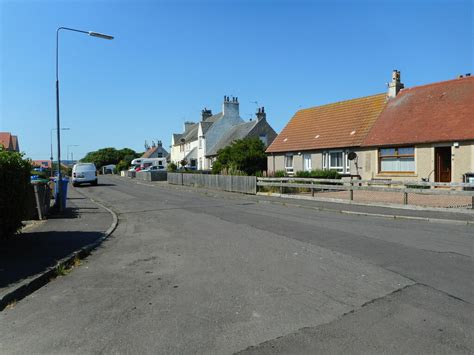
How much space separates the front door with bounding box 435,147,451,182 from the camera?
22062mm

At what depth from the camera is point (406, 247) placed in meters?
8.61

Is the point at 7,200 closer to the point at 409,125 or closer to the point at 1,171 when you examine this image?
the point at 1,171

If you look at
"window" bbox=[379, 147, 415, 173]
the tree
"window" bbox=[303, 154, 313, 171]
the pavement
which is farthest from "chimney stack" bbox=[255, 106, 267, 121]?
the pavement

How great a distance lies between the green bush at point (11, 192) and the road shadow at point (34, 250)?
419 millimetres

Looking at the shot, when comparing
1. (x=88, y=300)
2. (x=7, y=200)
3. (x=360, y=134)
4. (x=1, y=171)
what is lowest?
(x=88, y=300)

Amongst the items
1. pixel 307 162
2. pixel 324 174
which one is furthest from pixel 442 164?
pixel 307 162

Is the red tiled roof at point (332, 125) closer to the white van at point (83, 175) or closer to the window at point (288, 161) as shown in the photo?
the window at point (288, 161)

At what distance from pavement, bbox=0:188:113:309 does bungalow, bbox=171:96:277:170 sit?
37789mm

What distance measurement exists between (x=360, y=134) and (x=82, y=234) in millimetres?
21017

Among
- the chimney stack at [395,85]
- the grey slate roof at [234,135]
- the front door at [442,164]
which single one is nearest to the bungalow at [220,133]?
the grey slate roof at [234,135]

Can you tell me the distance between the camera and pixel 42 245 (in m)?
9.12

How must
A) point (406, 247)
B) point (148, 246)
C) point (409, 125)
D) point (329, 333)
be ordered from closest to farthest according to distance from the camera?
1. point (329, 333)
2. point (406, 247)
3. point (148, 246)
4. point (409, 125)

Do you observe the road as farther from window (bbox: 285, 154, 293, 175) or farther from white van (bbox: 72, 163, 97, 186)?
white van (bbox: 72, 163, 97, 186)

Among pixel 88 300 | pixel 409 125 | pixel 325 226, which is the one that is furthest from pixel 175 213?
pixel 409 125
